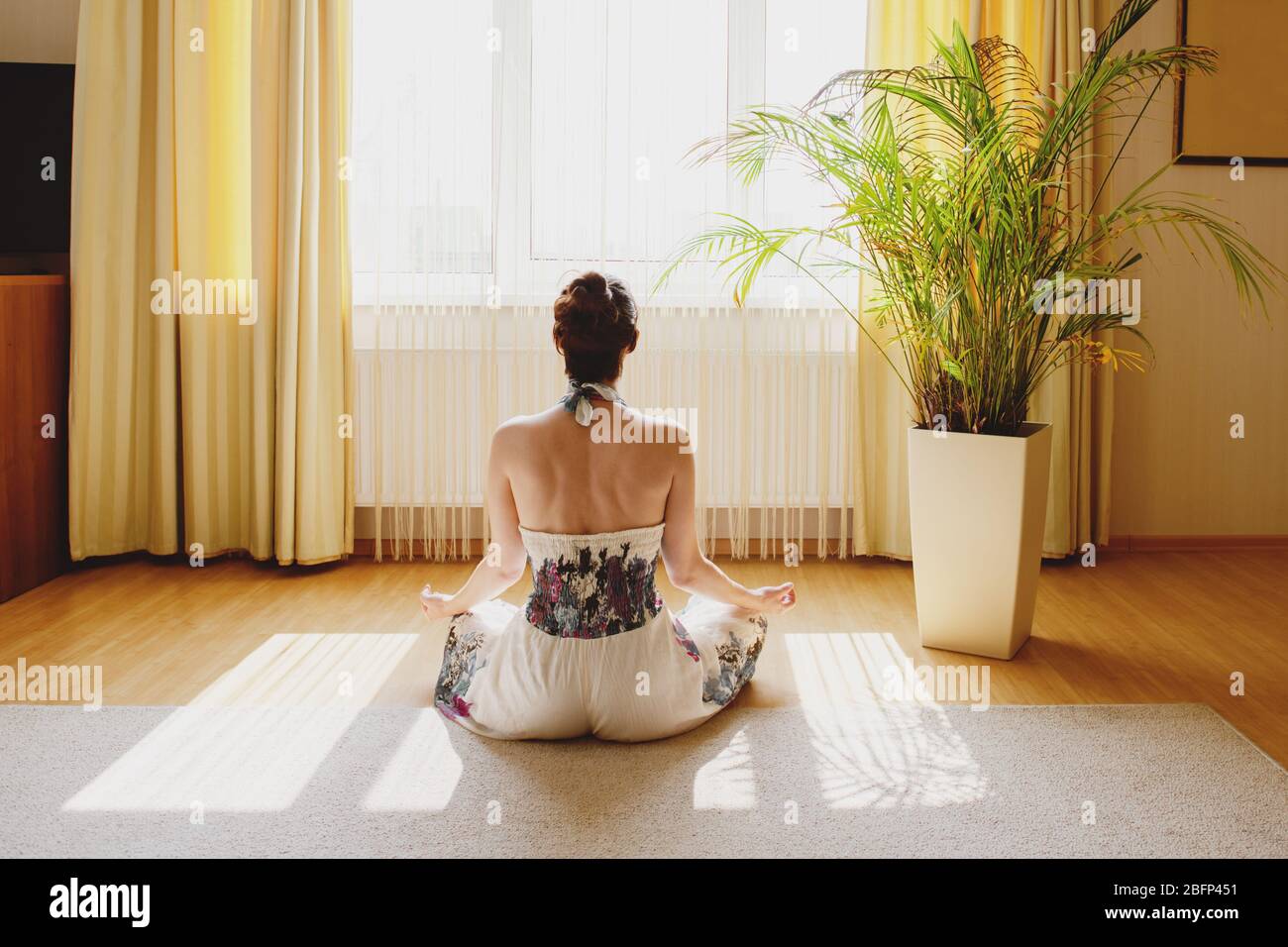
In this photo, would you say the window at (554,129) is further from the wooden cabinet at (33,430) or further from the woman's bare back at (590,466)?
the woman's bare back at (590,466)

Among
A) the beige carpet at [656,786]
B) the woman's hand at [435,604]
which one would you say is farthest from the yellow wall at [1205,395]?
the woman's hand at [435,604]

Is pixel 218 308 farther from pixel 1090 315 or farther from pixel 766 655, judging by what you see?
pixel 1090 315

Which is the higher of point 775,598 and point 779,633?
point 775,598

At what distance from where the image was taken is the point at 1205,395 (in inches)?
163

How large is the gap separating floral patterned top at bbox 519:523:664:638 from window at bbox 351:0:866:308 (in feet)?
5.65

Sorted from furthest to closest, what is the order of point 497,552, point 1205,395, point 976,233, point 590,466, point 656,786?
point 1205,395 < point 976,233 < point 497,552 < point 590,466 < point 656,786

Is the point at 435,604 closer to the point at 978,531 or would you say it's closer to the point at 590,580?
the point at 590,580

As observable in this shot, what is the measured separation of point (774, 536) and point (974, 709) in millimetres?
1532

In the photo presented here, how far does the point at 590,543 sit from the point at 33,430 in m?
2.26

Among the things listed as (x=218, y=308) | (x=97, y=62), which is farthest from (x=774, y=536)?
(x=97, y=62)

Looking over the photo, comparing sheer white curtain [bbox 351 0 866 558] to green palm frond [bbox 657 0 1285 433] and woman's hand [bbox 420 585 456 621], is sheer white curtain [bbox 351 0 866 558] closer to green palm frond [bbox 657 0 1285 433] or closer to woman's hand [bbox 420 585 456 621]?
green palm frond [bbox 657 0 1285 433]

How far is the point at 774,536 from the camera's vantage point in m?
4.05

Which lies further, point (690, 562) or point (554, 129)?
point (554, 129)

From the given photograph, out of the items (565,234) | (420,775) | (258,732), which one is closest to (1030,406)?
(565,234)
